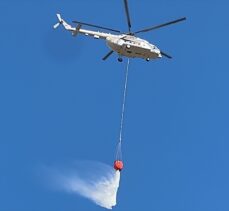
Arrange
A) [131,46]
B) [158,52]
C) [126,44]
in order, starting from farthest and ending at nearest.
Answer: [158,52], [131,46], [126,44]

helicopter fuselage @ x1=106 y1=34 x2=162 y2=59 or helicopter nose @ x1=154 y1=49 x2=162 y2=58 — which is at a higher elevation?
helicopter nose @ x1=154 y1=49 x2=162 y2=58

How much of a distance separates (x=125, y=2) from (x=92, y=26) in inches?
135

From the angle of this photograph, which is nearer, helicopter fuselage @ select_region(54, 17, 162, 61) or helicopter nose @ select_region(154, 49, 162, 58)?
helicopter fuselage @ select_region(54, 17, 162, 61)

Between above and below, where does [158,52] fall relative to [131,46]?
above

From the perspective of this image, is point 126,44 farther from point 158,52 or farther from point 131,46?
point 158,52

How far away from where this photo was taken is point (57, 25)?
52562mm

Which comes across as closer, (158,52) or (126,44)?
(126,44)

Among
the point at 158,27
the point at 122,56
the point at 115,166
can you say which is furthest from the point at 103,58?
the point at 115,166

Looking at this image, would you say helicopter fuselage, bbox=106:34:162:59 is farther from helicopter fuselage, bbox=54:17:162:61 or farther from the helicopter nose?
the helicopter nose

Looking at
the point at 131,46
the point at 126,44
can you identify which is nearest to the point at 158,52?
the point at 131,46

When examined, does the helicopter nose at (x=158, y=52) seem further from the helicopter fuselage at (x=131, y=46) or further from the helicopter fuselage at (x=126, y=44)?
the helicopter fuselage at (x=131, y=46)

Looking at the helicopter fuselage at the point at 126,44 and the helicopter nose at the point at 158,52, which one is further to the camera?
the helicopter nose at the point at 158,52

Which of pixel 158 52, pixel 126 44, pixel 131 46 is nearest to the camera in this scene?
pixel 126 44

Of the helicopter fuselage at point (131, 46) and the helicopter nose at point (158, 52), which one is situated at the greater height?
the helicopter nose at point (158, 52)
